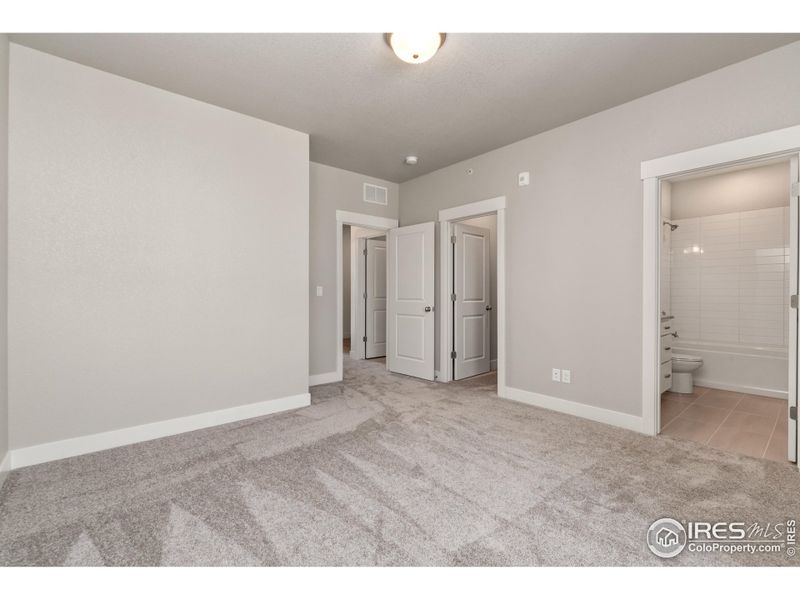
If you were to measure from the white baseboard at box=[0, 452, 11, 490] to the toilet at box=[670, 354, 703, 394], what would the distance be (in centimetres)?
572

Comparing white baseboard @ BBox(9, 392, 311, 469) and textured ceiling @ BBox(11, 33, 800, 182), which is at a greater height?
textured ceiling @ BBox(11, 33, 800, 182)

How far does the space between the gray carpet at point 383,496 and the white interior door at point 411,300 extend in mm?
1767

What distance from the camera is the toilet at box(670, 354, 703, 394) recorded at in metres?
4.06

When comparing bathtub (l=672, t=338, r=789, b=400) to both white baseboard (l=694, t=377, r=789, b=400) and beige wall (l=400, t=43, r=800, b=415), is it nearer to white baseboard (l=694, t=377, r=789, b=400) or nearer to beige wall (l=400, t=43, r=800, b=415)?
white baseboard (l=694, t=377, r=789, b=400)

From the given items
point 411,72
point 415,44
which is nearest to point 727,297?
point 411,72

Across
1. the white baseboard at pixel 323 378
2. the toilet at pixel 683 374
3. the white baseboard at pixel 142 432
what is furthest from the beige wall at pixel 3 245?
the toilet at pixel 683 374

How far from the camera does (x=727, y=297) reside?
435cm

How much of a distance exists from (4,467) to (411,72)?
353 centimetres

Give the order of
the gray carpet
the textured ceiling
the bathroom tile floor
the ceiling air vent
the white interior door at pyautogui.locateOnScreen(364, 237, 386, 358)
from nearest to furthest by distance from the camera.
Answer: the gray carpet
the textured ceiling
the bathroom tile floor
the ceiling air vent
the white interior door at pyautogui.locateOnScreen(364, 237, 386, 358)

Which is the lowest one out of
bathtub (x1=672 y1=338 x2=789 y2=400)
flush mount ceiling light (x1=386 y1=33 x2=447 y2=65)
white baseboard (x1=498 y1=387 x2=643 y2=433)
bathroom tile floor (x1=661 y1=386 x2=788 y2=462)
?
bathroom tile floor (x1=661 y1=386 x2=788 y2=462)

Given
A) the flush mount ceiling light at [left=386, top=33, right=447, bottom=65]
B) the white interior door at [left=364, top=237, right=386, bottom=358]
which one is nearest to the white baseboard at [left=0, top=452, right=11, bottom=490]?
the flush mount ceiling light at [left=386, top=33, right=447, bottom=65]

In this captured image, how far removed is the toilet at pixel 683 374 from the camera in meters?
4.06

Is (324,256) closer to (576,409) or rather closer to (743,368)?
(576,409)
